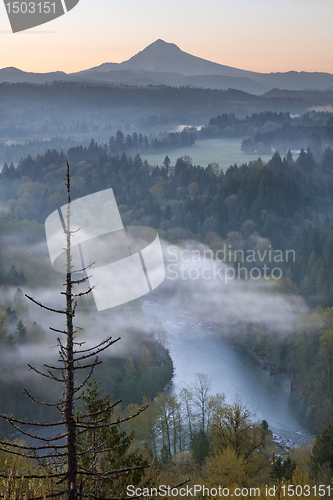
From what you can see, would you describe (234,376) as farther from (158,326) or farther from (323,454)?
(323,454)

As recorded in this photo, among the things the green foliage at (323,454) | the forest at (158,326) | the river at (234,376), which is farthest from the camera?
the river at (234,376)

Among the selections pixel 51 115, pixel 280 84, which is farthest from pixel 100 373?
pixel 280 84

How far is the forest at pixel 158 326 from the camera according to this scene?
22.8 metres

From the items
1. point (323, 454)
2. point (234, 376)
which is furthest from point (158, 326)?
point (323, 454)

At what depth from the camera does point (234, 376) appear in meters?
51.1

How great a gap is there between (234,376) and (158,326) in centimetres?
1399

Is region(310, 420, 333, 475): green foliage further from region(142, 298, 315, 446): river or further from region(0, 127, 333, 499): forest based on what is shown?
region(142, 298, 315, 446): river

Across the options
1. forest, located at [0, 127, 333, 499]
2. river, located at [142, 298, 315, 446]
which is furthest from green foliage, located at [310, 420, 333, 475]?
river, located at [142, 298, 315, 446]

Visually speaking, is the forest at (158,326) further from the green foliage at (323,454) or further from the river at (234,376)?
the river at (234,376)

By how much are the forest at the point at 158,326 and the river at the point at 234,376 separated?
56.7 inches

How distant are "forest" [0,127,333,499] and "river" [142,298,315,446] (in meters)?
1.44

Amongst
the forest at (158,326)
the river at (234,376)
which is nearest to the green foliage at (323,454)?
the forest at (158,326)

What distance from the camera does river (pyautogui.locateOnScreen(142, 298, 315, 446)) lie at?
41.8 m

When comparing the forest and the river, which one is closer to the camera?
the forest
